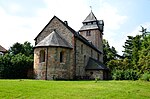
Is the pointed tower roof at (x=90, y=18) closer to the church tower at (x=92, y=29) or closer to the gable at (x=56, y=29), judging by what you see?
the church tower at (x=92, y=29)

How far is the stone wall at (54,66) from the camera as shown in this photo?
3209 cm

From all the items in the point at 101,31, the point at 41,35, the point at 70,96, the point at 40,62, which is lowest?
the point at 70,96

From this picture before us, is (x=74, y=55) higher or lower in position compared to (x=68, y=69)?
higher

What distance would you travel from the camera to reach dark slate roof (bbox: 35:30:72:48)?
108 ft

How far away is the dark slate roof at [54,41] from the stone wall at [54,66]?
0.60 meters

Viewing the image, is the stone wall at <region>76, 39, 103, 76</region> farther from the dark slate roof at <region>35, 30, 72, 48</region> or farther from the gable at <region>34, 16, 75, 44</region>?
the dark slate roof at <region>35, 30, 72, 48</region>

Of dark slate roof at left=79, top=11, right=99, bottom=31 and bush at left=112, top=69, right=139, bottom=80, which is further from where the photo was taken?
dark slate roof at left=79, top=11, right=99, bottom=31

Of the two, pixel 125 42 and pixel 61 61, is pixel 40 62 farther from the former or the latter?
pixel 125 42

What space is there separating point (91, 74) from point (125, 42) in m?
31.8

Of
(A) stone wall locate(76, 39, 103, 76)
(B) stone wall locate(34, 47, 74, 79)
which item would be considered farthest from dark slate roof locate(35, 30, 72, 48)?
(A) stone wall locate(76, 39, 103, 76)

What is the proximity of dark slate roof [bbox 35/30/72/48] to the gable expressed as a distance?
0.67 m

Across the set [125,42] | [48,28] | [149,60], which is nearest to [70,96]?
[48,28]

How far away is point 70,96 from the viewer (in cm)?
1483

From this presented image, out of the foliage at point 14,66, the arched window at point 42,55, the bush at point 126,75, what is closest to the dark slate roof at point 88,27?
the bush at point 126,75
